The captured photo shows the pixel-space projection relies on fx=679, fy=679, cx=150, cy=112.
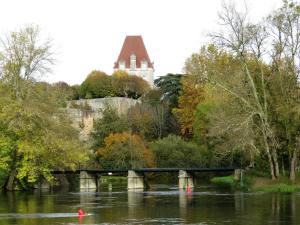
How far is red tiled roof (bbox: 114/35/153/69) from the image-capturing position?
16750 centimetres

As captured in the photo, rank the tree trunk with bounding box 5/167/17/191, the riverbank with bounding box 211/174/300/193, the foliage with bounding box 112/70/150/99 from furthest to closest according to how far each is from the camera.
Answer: the foliage with bounding box 112/70/150/99 < the tree trunk with bounding box 5/167/17/191 < the riverbank with bounding box 211/174/300/193

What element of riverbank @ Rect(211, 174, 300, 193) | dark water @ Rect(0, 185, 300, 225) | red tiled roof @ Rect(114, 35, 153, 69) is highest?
red tiled roof @ Rect(114, 35, 153, 69)

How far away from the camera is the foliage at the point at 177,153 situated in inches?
3110

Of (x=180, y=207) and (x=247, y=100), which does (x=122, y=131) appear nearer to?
(x=247, y=100)

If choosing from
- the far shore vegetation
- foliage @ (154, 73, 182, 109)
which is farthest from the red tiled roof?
the far shore vegetation

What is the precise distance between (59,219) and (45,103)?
2684 centimetres

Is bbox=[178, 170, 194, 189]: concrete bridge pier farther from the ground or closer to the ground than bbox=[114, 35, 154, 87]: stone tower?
closer to the ground

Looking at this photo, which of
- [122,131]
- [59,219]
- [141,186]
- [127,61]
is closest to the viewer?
[59,219]

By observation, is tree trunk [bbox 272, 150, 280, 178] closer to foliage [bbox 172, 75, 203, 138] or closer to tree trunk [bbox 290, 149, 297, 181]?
tree trunk [bbox 290, 149, 297, 181]

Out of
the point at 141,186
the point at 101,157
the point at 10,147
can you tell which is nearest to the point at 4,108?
the point at 10,147

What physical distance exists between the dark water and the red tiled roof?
121 m

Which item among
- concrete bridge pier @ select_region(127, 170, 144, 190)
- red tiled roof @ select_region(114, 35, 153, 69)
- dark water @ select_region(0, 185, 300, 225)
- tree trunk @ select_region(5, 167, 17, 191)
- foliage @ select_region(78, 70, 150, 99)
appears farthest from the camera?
red tiled roof @ select_region(114, 35, 153, 69)

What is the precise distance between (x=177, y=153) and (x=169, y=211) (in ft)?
142

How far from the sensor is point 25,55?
57.1 m
